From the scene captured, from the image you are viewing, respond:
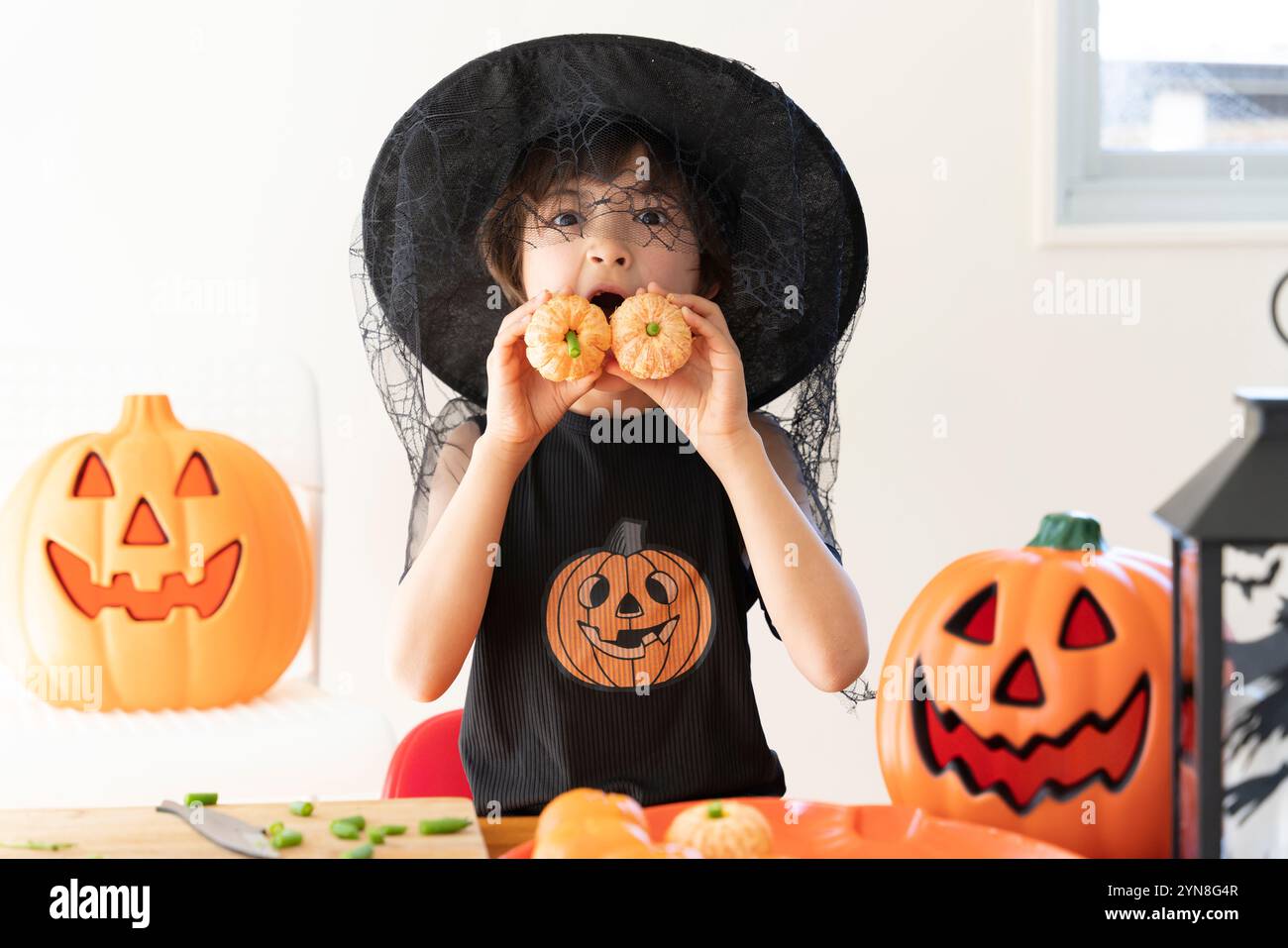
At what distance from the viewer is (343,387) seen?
7.14 feet

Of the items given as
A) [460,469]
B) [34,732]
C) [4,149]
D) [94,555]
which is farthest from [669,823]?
[4,149]

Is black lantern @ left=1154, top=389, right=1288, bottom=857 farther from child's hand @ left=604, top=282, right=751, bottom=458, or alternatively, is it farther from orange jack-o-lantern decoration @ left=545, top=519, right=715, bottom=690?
orange jack-o-lantern decoration @ left=545, top=519, right=715, bottom=690

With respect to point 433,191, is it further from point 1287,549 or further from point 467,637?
point 1287,549

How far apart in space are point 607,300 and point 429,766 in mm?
572

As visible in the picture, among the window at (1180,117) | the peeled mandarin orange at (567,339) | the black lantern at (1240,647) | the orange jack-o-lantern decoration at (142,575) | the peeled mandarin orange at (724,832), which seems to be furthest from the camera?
the window at (1180,117)

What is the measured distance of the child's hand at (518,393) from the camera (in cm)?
114

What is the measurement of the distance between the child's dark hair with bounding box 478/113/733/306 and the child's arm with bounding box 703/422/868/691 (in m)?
0.24

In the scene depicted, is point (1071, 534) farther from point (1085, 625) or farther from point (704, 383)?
point (704, 383)

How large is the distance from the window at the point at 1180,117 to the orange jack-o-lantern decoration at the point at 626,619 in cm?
134

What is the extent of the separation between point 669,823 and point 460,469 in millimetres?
642

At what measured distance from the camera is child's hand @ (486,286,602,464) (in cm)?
114

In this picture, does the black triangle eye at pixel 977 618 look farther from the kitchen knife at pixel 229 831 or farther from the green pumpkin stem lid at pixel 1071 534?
the kitchen knife at pixel 229 831

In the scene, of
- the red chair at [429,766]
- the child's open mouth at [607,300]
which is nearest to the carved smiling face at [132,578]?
the red chair at [429,766]

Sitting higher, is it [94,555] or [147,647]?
[94,555]
